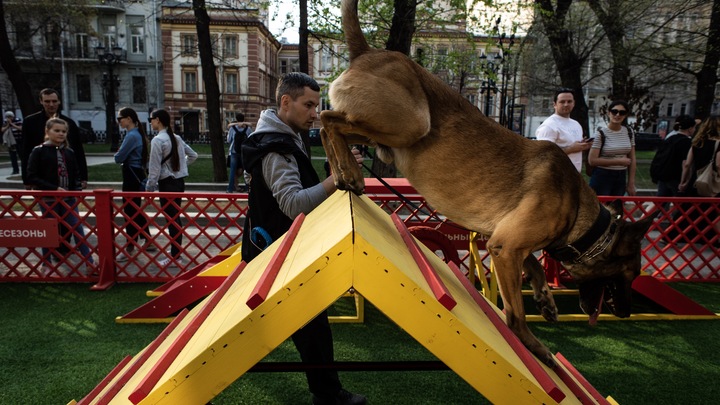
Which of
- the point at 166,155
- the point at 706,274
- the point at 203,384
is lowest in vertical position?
the point at 706,274

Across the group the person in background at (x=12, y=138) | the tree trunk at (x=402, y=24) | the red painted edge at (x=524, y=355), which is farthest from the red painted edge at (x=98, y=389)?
the person in background at (x=12, y=138)

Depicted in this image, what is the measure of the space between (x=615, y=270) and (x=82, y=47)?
54.2 metres

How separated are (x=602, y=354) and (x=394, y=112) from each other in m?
3.45

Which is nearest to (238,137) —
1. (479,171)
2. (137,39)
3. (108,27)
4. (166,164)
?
(166,164)

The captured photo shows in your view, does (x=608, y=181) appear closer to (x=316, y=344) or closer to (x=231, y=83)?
(x=316, y=344)

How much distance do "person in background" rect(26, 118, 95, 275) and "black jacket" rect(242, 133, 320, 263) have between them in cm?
427

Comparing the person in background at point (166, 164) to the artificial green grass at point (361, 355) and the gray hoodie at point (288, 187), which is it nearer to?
the artificial green grass at point (361, 355)

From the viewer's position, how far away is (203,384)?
5.51ft

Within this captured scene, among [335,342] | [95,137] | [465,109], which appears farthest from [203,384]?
→ [95,137]

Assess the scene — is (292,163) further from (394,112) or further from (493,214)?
(493,214)

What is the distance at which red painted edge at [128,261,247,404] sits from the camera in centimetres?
173

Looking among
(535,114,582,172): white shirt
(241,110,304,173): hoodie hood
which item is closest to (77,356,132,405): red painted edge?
(241,110,304,173): hoodie hood

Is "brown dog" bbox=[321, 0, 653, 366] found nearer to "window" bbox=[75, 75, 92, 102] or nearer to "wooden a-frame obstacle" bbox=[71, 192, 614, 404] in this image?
"wooden a-frame obstacle" bbox=[71, 192, 614, 404]

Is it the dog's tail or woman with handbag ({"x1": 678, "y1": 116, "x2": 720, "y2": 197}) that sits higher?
Result: the dog's tail
